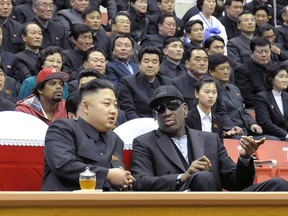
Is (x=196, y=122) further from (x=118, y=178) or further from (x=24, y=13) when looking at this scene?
(x=24, y=13)

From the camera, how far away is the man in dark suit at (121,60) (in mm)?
10484

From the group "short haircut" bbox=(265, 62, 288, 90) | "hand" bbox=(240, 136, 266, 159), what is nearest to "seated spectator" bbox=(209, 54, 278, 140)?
"short haircut" bbox=(265, 62, 288, 90)

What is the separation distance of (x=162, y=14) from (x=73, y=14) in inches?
52.7

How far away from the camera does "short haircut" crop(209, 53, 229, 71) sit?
10.7m

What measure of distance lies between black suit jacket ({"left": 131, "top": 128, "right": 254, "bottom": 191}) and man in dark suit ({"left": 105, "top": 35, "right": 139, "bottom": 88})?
149 inches

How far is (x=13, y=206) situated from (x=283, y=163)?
480 cm

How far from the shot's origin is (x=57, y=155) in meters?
5.76

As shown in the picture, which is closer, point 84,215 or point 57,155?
point 84,215

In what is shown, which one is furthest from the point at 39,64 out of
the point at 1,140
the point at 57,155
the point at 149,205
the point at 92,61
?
the point at 149,205

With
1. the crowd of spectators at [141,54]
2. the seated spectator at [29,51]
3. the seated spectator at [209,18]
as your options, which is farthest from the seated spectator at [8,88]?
the seated spectator at [209,18]

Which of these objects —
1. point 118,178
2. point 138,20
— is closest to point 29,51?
point 138,20

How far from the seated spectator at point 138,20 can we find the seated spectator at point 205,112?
3340mm

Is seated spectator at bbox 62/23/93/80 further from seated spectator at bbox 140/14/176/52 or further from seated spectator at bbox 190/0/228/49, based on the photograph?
seated spectator at bbox 190/0/228/49

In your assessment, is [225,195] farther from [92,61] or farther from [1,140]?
[92,61]
